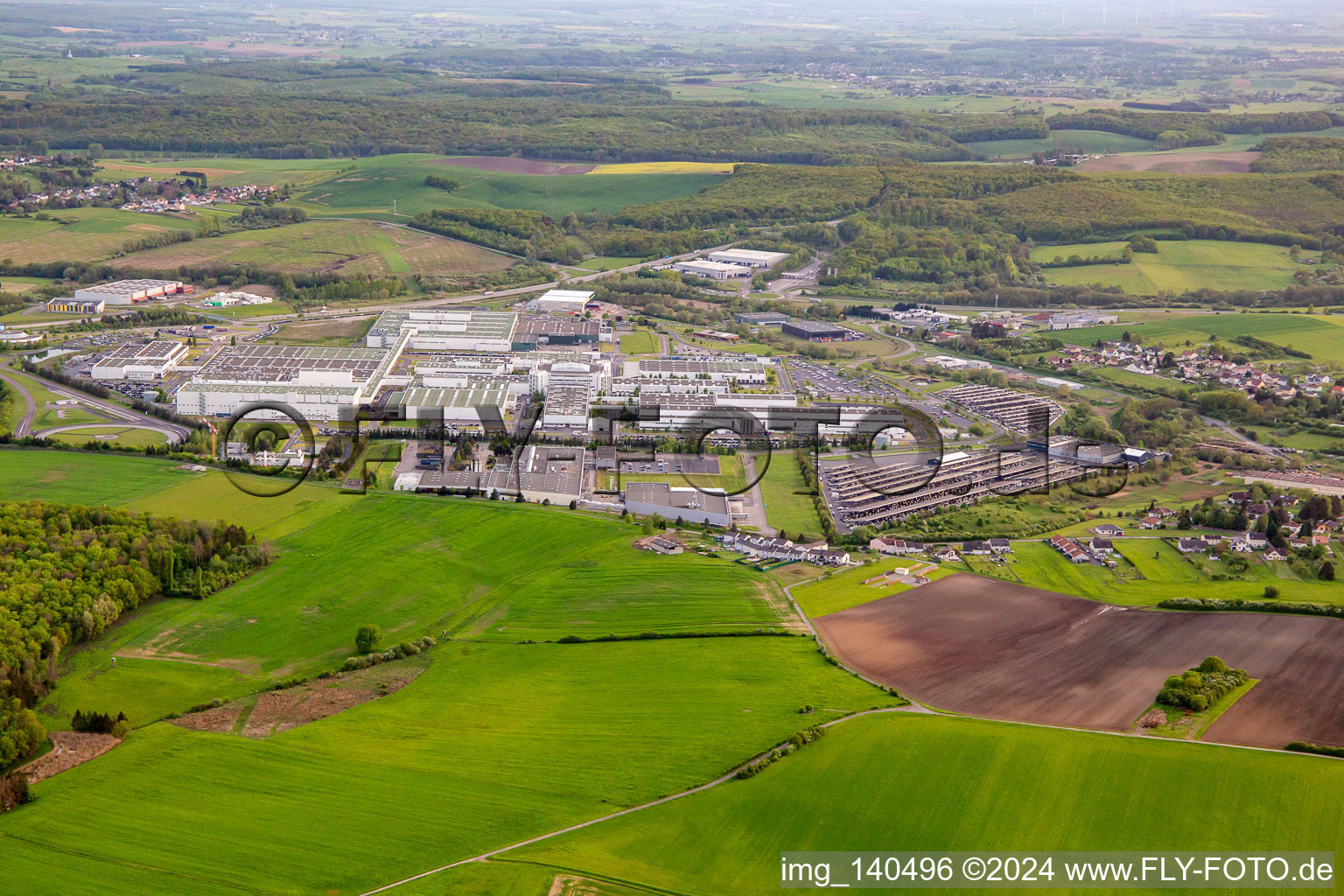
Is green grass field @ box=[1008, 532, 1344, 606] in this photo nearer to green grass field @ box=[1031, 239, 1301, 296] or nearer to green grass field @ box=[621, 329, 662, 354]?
green grass field @ box=[621, 329, 662, 354]

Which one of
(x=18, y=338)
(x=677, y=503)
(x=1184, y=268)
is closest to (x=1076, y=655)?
(x=677, y=503)

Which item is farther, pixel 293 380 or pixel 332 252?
pixel 332 252

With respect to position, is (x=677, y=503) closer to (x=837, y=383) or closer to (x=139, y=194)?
(x=837, y=383)

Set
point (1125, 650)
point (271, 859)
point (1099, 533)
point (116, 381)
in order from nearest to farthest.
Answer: point (271, 859) < point (1125, 650) < point (1099, 533) < point (116, 381)

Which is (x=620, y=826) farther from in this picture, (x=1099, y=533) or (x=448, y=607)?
(x=1099, y=533)

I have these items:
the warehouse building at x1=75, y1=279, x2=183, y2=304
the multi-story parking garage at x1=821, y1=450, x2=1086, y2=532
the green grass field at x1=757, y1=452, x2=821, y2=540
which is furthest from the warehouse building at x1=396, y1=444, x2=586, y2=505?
the warehouse building at x1=75, y1=279, x2=183, y2=304

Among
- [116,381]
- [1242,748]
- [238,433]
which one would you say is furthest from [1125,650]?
[116,381]
